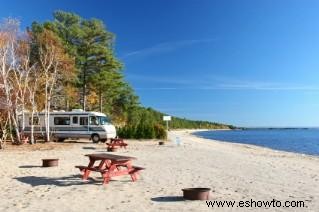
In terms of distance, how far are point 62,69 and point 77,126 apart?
194 inches

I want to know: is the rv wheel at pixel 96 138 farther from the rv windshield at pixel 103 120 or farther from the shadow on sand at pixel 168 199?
the shadow on sand at pixel 168 199

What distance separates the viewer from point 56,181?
13086 millimetres

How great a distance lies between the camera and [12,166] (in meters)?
17.0

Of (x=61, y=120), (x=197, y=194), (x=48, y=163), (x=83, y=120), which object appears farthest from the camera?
(x=61, y=120)

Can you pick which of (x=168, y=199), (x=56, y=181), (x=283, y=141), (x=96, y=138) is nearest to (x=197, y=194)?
(x=168, y=199)

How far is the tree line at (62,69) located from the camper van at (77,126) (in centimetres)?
136

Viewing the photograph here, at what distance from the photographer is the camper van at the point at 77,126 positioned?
1364 inches

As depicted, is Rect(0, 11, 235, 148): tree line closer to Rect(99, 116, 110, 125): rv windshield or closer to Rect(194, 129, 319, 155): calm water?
Rect(99, 116, 110, 125): rv windshield

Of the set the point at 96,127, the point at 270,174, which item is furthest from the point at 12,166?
the point at 96,127

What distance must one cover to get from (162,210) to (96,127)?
26.1m

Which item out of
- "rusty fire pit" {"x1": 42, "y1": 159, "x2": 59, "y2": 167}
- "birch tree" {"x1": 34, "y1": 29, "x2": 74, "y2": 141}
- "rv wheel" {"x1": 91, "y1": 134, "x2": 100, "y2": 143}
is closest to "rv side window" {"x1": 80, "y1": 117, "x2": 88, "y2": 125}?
"rv wheel" {"x1": 91, "y1": 134, "x2": 100, "y2": 143}

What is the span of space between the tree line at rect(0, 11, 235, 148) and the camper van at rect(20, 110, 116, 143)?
1.36m

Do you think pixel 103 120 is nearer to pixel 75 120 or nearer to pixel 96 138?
pixel 96 138

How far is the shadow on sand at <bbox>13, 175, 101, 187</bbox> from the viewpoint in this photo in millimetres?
12664
